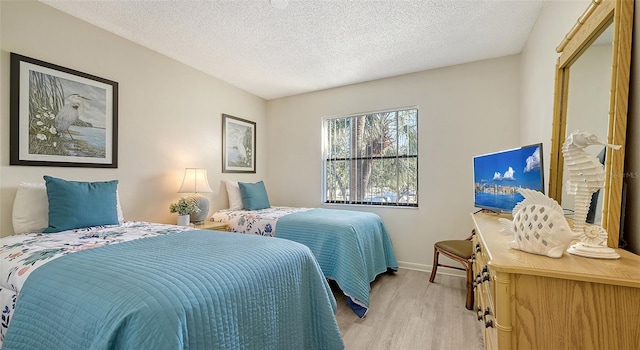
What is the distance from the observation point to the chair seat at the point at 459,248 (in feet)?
8.29

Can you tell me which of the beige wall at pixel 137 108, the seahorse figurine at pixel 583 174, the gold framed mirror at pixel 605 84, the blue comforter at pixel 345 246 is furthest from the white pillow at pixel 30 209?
the gold framed mirror at pixel 605 84

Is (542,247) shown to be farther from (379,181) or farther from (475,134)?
(379,181)

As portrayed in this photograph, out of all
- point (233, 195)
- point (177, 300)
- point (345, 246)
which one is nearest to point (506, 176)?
point (345, 246)

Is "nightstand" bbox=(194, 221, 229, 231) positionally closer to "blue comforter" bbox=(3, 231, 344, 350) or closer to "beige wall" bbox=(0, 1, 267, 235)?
"beige wall" bbox=(0, 1, 267, 235)

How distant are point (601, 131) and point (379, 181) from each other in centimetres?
259

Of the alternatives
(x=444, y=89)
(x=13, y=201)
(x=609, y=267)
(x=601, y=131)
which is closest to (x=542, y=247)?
(x=609, y=267)

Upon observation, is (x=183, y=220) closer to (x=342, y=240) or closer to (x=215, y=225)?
(x=215, y=225)

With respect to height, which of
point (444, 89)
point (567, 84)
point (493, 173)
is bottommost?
point (493, 173)

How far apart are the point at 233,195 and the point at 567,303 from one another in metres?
3.41

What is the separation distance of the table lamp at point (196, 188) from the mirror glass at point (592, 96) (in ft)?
10.3

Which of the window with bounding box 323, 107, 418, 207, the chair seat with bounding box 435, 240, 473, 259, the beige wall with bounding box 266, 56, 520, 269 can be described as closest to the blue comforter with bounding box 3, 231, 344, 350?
the chair seat with bounding box 435, 240, 473, 259

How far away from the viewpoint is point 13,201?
197 centimetres

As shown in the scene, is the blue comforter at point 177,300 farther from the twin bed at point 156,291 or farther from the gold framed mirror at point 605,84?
the gold framed mirror at point 605,84

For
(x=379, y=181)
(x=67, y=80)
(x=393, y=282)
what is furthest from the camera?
(x=379, y=181)
